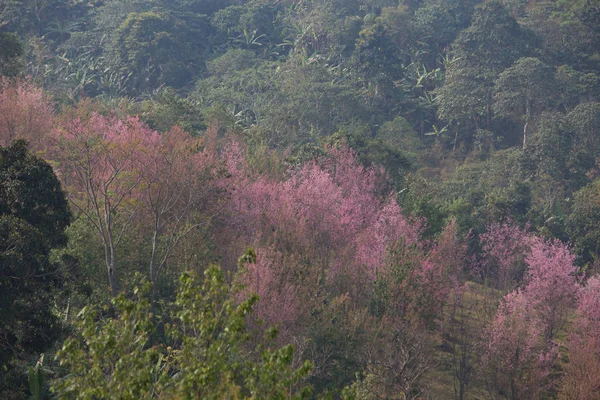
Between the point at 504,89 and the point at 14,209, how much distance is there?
43.9 metres

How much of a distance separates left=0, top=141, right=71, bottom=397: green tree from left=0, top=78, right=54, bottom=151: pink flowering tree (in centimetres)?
→ 979

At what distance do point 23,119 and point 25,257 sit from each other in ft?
44.7

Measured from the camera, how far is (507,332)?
826 inches

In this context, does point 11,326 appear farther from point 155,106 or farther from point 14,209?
point 155,106

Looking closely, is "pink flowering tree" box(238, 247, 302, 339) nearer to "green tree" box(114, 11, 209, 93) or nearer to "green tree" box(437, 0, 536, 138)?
"green tree" box(437, 0, 536, 138)

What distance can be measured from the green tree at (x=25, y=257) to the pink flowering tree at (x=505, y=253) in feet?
70.0

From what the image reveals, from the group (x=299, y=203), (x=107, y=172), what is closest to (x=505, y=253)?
(x=299, y=203)

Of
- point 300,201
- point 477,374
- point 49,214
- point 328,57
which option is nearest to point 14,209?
point 49,214

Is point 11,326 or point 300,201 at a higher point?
point 11,326

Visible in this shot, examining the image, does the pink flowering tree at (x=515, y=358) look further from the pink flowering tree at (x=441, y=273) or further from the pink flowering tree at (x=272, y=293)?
the pink flowering tree at (x=272, y=293)

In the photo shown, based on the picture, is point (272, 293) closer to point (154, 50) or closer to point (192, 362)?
point (192, 362)

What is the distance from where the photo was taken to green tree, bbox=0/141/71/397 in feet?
37.4

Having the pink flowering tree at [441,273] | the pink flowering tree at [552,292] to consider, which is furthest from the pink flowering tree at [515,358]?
the pink flowering tree at [552,292]

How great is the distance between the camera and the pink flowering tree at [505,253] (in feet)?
99.7
